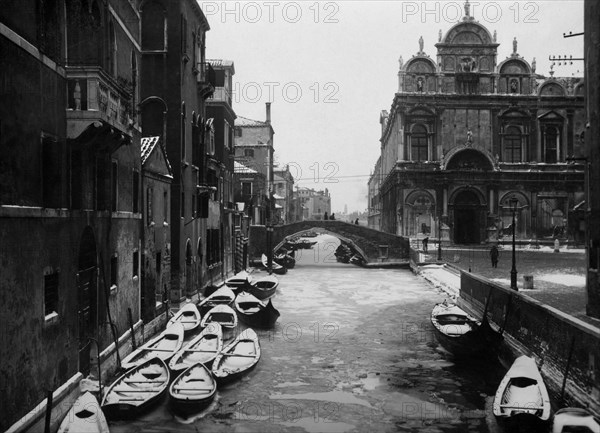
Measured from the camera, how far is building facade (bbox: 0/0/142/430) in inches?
342

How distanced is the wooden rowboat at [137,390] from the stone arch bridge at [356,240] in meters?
32.1

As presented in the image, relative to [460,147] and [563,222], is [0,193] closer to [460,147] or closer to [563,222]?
[460,147]

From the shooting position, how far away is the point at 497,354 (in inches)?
659

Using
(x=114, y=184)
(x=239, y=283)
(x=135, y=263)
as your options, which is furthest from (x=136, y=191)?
(x=239, y=283)

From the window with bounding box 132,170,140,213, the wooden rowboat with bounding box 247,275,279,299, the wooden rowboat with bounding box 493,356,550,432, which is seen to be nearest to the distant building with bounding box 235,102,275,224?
the wooden rowboat with bounding box 247,275,279,299

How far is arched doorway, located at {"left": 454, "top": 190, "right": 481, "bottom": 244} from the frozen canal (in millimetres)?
21593

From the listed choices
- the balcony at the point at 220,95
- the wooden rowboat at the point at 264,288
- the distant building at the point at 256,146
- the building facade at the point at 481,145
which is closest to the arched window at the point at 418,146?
the building facade at the point at 481,145

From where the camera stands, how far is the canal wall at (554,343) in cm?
1109

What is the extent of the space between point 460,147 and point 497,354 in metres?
30.9

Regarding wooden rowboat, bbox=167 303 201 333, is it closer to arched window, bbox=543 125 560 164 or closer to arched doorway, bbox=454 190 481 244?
arched doorway, bbox=454 190 481 244

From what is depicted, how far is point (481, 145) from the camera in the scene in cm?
4575

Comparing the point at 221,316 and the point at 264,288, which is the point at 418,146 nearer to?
the point at 264,288

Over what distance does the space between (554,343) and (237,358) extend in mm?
7941

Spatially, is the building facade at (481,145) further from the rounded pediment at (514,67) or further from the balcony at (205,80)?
the balcony at (205,80)
